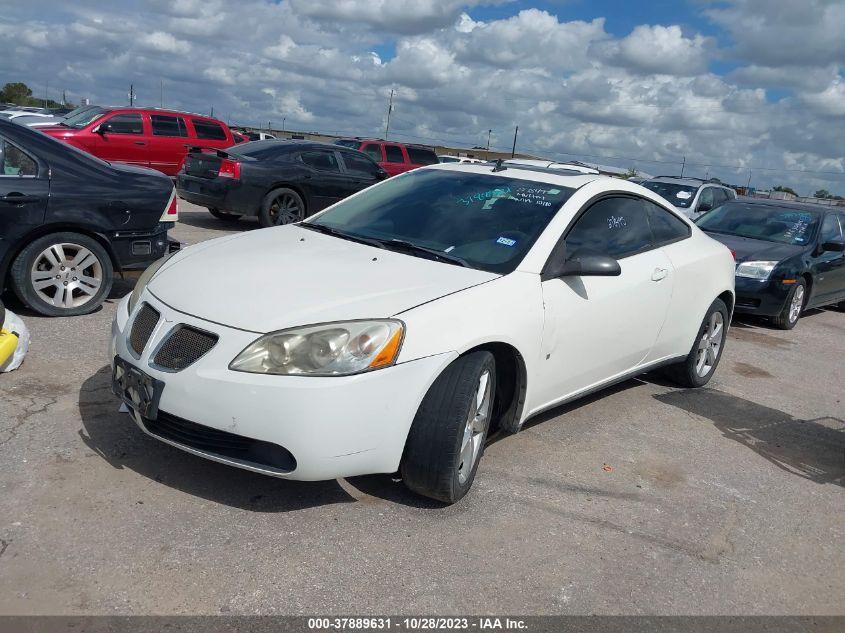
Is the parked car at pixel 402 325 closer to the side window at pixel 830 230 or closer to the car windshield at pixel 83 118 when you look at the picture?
the side window at pixel 830 230

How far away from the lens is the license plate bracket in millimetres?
3385

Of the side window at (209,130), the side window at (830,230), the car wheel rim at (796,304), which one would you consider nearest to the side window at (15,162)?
Result: the car wheel rim at (796,304)

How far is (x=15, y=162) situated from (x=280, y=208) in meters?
6.62

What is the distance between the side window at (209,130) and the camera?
1698cm

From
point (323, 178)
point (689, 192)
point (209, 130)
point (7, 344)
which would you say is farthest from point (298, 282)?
point (689, 192)

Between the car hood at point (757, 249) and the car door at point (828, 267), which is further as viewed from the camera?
the car door at point (828, 267)

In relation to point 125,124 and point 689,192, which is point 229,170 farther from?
point 689,192

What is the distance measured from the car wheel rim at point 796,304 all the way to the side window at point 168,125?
12390mm

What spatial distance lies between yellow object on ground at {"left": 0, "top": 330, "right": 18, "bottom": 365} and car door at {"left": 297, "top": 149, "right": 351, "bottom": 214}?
8.11 meters

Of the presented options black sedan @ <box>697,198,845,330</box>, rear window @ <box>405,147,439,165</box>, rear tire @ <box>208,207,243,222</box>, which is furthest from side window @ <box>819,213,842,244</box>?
rear window @ <box>405,147,439,165</box>

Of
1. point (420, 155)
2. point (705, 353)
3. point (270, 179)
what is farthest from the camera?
point (420, 155)

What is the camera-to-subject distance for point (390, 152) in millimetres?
18516

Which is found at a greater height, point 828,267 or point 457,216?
point 457,216

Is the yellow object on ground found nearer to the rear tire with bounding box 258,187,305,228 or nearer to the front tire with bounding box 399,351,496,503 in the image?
the front tire with bounding box 399,351,496,503
